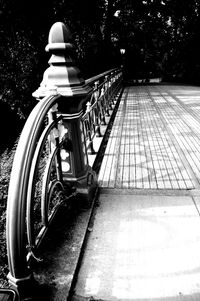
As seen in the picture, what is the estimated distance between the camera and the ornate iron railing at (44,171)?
1.69 meters

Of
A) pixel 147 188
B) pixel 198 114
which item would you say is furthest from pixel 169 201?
pixel 198 114

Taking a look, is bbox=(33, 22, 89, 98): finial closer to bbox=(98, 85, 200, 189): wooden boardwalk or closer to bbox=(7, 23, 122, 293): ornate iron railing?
bbox=(7, 23, 122, 293): ornate iron railing

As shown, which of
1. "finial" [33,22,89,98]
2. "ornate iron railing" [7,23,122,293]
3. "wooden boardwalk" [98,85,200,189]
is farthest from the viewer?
"wooden boardwalk" [98,85,200,189]

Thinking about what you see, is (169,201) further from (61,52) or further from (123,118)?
(123,118)

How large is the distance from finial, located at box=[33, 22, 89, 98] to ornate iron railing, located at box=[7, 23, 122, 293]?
1 cm

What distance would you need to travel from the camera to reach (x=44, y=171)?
2.60 metres

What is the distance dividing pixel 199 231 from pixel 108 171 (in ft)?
5.49

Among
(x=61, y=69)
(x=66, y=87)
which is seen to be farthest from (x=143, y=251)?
(x=61, y=69)

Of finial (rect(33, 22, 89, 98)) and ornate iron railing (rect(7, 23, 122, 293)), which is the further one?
finial (rect(33, 22, 89, 98))

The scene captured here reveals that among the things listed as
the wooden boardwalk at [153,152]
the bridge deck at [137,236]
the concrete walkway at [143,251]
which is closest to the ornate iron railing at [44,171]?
the bridge deck at [137,236]

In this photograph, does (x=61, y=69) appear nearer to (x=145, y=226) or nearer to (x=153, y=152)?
(x=145, y=226)

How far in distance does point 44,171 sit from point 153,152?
2.64 m

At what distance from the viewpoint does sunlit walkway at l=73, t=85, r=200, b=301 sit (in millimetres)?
2133

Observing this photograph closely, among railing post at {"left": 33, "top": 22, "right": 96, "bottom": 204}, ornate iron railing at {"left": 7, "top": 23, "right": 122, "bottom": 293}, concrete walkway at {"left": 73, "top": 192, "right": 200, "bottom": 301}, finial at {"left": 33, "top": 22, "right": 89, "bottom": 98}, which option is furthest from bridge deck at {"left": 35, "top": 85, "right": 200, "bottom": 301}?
finial at {"left": 33, "top": 22, "right": 89, "bottom": 98}
